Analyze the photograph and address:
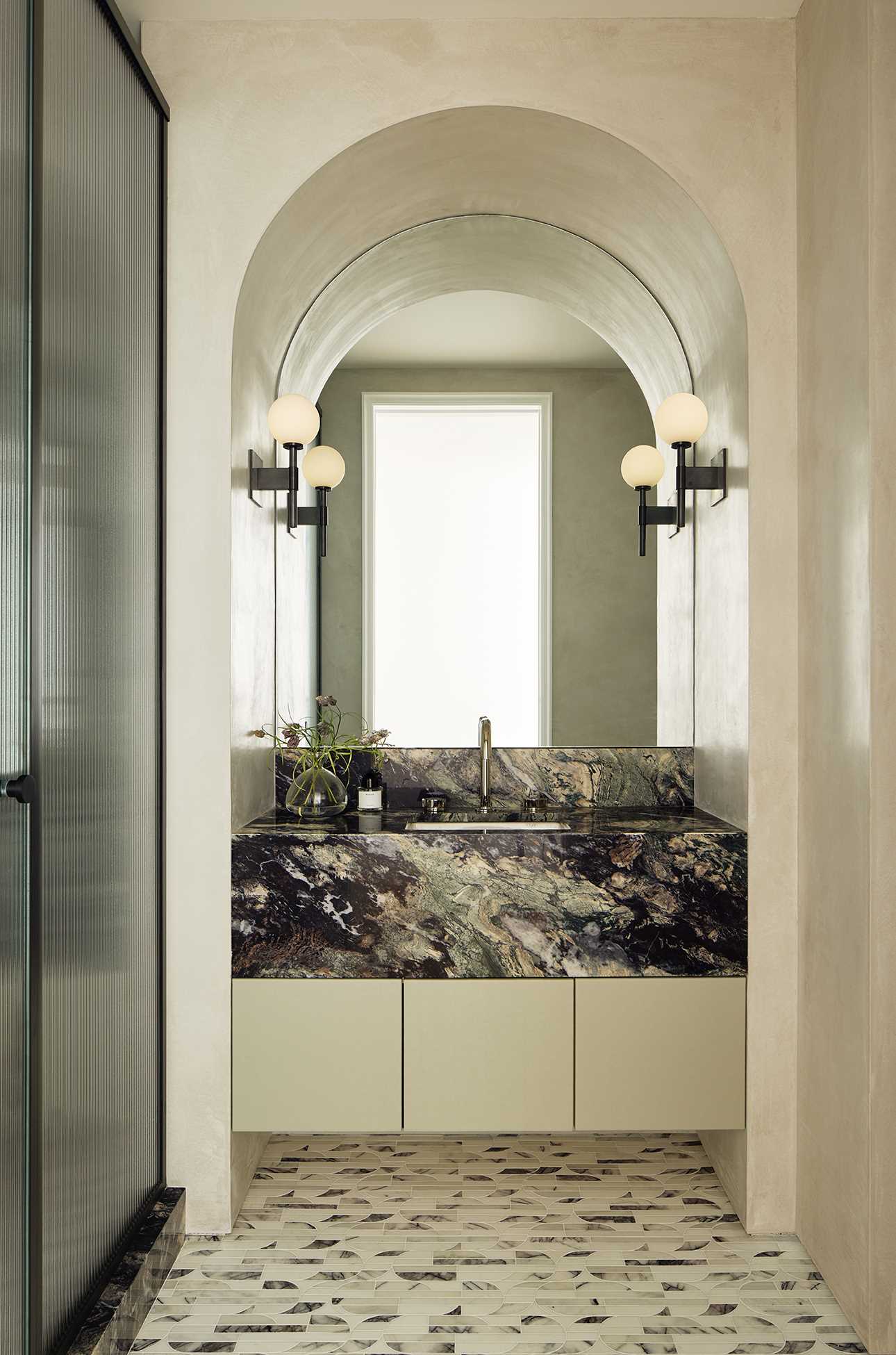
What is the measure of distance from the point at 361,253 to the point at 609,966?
6.64 feet

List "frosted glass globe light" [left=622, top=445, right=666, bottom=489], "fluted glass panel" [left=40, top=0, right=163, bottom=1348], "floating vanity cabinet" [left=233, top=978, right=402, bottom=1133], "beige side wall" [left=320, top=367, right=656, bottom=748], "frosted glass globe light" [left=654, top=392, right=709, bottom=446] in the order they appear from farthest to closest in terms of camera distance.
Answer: "beige side wall" [left=320, top=367, right=656, bottom=748] → "frosted glass globe light" [left=622, top=445, right=666, bottom=489] → "frosted glass globe light" [left=654, top=392, right=709, bottom=446] → "floating vanity cabinet" [left=233, top=978, right=402, bottom=1133] → "fluted glass panel" [left=40, top=0, right=163, bottom=1348]

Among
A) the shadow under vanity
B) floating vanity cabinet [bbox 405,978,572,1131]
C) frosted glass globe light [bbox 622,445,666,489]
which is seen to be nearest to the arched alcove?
frosted glass globe light [bbox 622,445,666,489]

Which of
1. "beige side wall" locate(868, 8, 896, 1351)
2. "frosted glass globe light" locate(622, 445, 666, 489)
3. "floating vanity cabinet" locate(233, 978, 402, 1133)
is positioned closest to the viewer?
"beige side wall" locate(868, 8, 896, 1351)

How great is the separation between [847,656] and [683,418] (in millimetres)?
832

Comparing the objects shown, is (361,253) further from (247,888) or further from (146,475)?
(247,888)

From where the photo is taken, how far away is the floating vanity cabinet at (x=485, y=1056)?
2.23 m

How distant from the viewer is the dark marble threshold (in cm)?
172

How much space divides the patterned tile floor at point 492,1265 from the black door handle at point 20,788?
1123 mm

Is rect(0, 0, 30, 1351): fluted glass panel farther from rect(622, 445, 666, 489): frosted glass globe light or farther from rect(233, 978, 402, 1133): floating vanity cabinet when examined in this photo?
rect(622, 445, 666, 489): frosted glass globe light

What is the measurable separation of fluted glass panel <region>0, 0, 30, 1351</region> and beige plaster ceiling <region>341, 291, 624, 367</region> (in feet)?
4.77

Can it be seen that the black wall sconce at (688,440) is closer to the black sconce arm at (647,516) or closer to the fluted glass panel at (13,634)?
the black sconce arm at (647,516)

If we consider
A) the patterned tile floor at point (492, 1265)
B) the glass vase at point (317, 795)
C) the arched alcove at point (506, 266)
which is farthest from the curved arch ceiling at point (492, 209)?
the patterned tile floor at point (492, 1265)

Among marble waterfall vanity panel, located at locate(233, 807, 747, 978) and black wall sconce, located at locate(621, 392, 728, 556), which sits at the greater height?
black wall sconce, located at locate(621, 392, 728, 556)

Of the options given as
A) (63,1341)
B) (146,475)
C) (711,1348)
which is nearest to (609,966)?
(711,1348)
